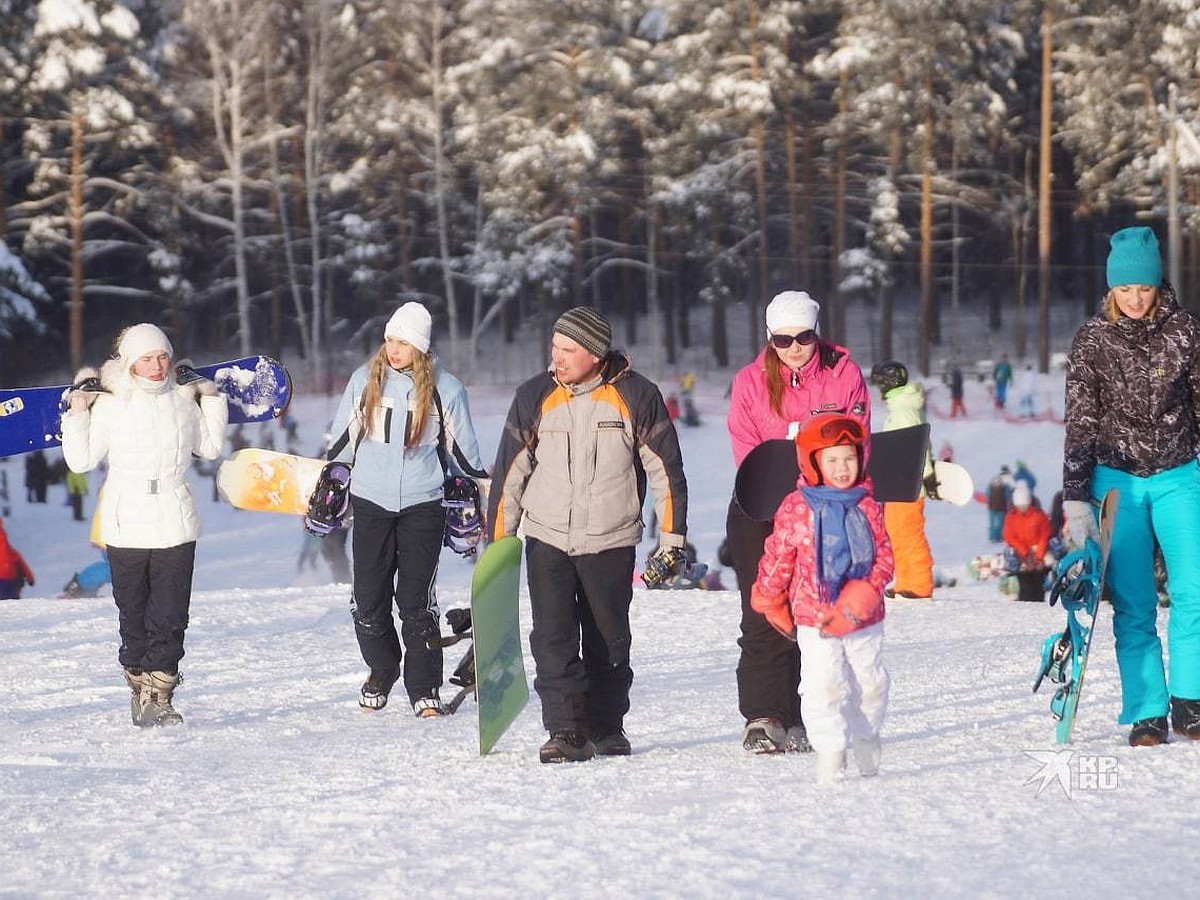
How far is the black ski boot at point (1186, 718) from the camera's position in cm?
549

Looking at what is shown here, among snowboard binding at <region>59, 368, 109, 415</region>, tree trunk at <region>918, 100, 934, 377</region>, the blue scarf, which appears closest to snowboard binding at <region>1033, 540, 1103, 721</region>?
the blue scarf

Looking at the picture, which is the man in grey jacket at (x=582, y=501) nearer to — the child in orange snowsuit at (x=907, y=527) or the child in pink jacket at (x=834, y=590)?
the child in pink jacket at (x=834, y=590)

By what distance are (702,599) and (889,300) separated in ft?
114

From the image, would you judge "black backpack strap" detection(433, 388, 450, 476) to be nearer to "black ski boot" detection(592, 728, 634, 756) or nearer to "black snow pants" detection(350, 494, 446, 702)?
"black snow pants" detection(350, 494, 446, 702)

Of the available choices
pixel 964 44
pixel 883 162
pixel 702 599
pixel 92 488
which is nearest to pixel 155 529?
pixel 702 599

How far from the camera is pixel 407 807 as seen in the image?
4785mm

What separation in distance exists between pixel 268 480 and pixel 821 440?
2996mm

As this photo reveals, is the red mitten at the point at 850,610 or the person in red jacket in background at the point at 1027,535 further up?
the red mitten at the point at 850,610

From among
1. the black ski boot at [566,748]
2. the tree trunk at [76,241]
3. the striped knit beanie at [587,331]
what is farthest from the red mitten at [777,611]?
the tree trunk at [76,241]

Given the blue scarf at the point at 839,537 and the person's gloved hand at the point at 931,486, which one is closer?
the blue scarf at the point at 839,537

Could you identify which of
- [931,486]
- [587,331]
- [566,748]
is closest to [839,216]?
[931,486]

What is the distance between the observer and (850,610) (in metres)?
4.86

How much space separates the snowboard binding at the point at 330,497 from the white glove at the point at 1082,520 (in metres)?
2.58

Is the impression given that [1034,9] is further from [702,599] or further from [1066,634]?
[1066,634]
